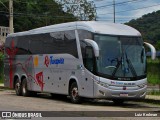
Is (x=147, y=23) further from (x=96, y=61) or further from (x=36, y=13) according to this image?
(x=96, y=61)

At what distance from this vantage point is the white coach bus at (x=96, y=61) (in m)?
19.8

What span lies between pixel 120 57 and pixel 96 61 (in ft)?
3.51

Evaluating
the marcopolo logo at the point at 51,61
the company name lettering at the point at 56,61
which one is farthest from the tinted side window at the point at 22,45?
the company name lettering at the point at 56,61

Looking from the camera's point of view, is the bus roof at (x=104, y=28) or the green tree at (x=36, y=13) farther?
the green tree at (x=36, y=13)

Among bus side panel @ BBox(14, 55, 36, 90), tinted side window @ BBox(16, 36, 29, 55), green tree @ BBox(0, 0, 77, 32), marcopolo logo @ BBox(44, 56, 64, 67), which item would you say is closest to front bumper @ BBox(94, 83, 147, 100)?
marcopolo logo @ BBox(44, 56, 64, 67)

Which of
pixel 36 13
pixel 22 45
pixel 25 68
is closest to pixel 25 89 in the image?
pixel 25 68

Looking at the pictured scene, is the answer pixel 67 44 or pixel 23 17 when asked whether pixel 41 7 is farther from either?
pixel 67 44

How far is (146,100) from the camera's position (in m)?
22.2

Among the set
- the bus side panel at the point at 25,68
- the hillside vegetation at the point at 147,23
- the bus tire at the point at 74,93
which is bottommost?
the bus tire at the point at 74,93

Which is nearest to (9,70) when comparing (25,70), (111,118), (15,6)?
(25,70)

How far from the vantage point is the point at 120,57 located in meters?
20.1

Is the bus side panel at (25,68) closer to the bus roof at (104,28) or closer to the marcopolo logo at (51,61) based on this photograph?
the marcopolo logo at (51,61)

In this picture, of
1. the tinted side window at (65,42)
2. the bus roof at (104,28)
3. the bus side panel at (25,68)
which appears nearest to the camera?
the bus roof at (104,28)

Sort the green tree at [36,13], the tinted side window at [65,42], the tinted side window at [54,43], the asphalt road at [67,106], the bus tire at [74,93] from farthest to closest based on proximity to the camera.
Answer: the green tree at [36,13] < the tinted side window at [54,43] < the tinted side window at [65,42] < the bus tire at [74,93] < the asphalt road at [67,106]
